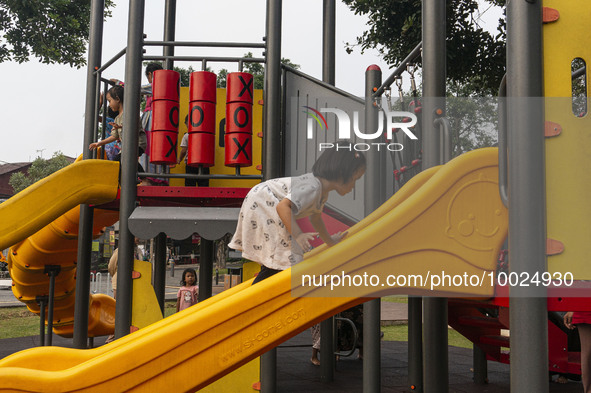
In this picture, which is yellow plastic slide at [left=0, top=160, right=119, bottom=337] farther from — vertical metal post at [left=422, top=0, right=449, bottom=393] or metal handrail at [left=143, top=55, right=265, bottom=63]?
vertical metal post at [left=422, top=0, right=449, bottom=393]

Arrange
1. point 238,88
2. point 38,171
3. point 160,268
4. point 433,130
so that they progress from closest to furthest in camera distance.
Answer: point 433,130 < point 238,88 < point 160,268 < point 38,171

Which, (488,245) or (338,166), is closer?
(488,245)

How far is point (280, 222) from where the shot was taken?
11.1 feet

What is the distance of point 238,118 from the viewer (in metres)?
4.96

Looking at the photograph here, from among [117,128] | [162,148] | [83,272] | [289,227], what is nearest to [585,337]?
[289,227]

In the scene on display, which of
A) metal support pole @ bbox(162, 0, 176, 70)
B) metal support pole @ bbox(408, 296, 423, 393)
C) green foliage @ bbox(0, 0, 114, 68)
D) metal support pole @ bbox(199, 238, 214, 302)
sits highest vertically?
green foliage @ bbox(0, 0, 114, 68)

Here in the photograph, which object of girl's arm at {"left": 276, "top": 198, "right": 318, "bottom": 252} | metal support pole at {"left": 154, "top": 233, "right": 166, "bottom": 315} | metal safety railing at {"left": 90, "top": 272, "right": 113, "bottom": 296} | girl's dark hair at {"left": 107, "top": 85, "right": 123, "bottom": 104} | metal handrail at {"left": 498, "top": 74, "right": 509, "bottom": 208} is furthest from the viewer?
metal safety railing at {"left": 90, "top": 272, "right": 113, "bottom": 296}

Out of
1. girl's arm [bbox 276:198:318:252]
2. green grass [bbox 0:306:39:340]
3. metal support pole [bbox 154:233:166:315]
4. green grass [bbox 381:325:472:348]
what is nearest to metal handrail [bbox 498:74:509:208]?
girl's arm [bbox 276:198:318:252]

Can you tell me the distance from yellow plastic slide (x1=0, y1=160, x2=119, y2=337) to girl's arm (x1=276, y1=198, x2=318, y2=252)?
222cm

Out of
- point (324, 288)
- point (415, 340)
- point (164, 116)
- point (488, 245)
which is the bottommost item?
point (415, 340)

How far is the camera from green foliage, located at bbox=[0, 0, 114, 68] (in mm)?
12250

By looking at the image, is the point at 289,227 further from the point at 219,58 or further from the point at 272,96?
the point at 219,58

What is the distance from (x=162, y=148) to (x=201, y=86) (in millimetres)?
611

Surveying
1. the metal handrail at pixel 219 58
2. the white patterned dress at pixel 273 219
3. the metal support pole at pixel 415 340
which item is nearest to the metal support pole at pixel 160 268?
the metal handrail at pixel 219 58
